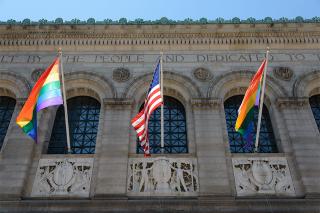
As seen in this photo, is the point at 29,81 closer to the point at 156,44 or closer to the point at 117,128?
the point at 117,128

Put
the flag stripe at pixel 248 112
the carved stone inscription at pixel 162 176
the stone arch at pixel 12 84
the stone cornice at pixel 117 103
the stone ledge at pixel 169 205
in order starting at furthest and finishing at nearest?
the stone arch at pixel 12 84
the stone cornice at pixel 117 103
the flag stripe at pixel 248 112
the carved stone inscription at pixel 162 176
the stone ledge at pixel 169 205

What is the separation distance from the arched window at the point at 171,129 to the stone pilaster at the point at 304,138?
410 centimetres

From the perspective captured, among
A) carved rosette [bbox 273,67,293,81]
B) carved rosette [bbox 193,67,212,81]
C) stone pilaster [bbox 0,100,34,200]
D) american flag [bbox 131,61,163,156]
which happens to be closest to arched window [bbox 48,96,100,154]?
stone pilaster [bbox 0,100,34,200]

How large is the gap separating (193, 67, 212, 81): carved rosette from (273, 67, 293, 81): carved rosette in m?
2.94

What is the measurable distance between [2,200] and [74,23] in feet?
30.2

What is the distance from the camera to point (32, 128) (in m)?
14.5

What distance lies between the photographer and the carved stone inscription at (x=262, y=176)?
47.6 ft

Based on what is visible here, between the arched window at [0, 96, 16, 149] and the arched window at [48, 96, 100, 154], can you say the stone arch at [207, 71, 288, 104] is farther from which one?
the arched window at [0, 96, 16, 149]

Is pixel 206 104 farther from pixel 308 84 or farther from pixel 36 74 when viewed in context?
pixel 36 74

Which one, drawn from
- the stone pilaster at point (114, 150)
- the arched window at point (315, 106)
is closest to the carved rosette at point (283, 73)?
the arched window at point (315, 106)

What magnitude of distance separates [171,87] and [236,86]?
287cm

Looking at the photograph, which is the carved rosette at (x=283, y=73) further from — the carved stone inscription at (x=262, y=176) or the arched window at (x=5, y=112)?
the arched window at (x=5, y=112)

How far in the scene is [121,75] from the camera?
18.2 m

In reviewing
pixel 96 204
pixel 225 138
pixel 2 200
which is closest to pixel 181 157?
pixel 225 138
